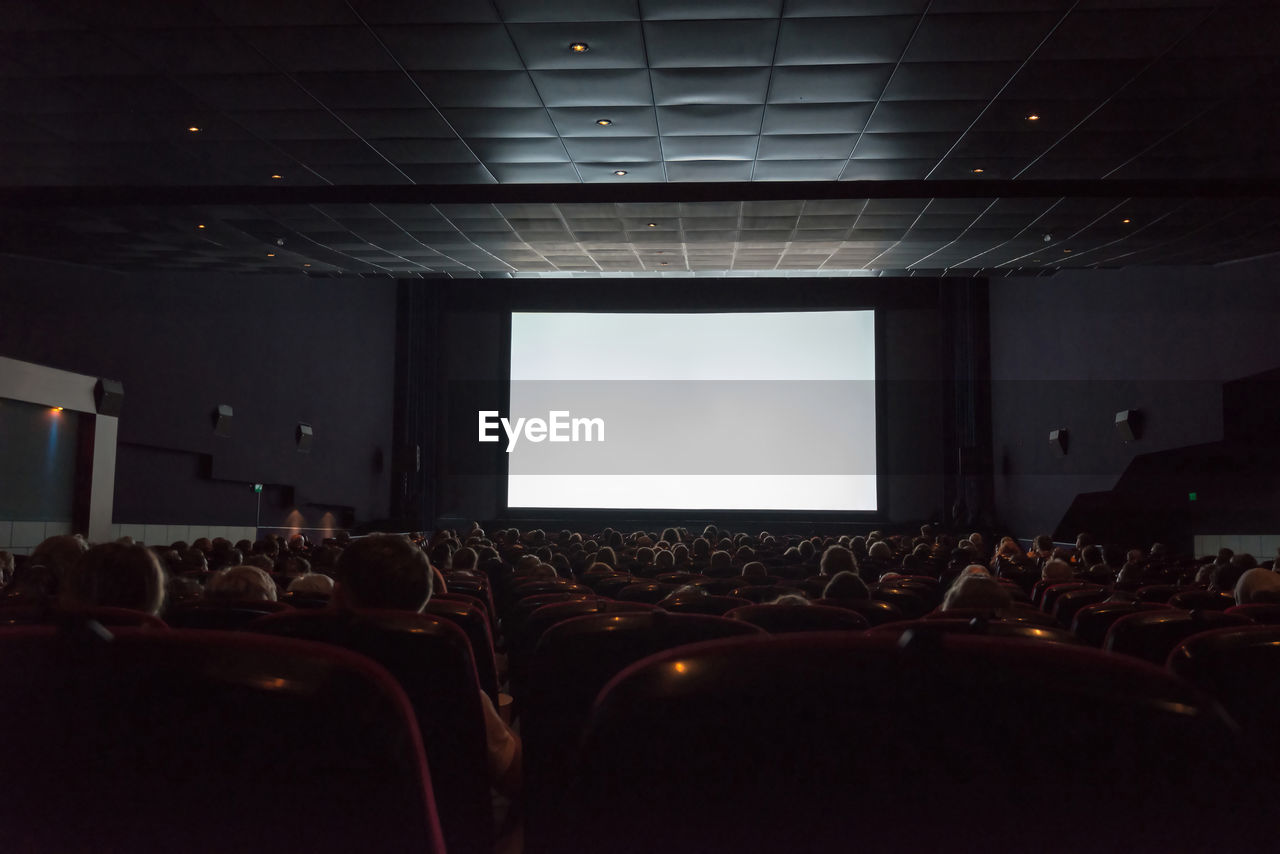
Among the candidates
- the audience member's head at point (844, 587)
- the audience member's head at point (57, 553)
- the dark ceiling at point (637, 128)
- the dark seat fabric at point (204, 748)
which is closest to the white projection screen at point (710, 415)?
the dark ceiling at point (637, 128)

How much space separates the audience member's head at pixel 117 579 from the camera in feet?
8.15

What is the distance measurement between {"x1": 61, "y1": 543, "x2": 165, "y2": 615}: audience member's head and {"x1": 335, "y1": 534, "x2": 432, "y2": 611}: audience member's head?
502 mm

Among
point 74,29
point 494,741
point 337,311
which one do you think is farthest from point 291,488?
point 494,741

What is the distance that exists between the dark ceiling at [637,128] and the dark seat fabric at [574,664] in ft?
21.3

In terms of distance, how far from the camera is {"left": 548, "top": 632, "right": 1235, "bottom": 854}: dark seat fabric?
2.27ft

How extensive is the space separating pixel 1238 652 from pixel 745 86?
8.68m

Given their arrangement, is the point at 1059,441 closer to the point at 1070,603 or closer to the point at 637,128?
the point at 637,128

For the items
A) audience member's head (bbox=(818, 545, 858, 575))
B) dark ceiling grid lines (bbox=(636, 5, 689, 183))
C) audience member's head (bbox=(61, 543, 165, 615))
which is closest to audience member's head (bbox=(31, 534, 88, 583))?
audience member's head (bbox=(61, 543, 165, 615))

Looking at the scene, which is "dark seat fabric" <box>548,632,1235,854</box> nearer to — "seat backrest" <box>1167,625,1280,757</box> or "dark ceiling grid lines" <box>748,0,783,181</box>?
"seat backrest" <box>1167,625,1280,757</box>

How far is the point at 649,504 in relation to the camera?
2164cm

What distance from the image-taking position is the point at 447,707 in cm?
188

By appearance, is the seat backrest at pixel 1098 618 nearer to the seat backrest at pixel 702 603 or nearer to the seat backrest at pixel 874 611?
the seat backrest at pixel 874 611

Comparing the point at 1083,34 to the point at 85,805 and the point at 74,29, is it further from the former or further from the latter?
the point at 85,805

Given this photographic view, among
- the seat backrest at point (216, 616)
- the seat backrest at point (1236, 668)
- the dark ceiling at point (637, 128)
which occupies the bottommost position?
the seat backrest at point (216, 616)
